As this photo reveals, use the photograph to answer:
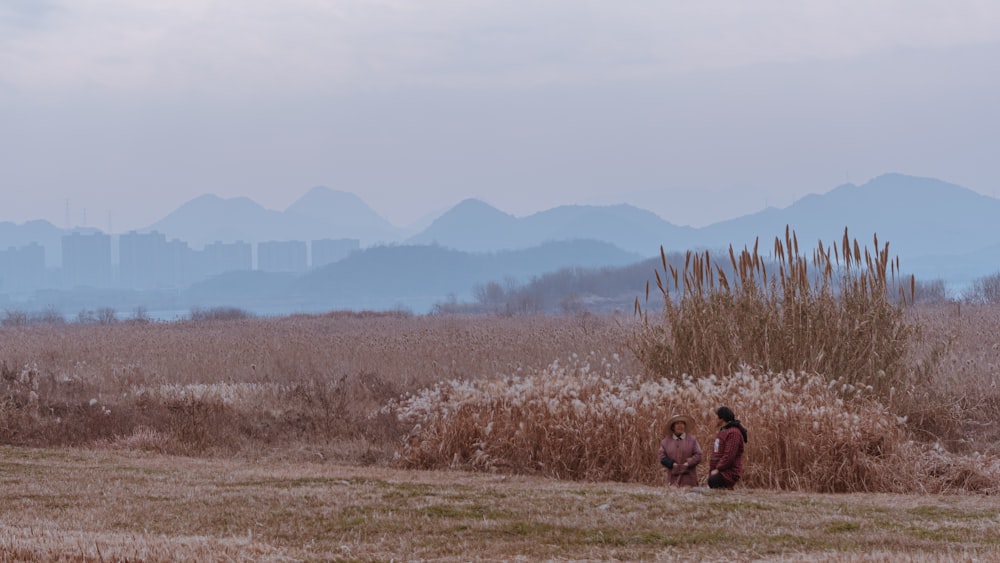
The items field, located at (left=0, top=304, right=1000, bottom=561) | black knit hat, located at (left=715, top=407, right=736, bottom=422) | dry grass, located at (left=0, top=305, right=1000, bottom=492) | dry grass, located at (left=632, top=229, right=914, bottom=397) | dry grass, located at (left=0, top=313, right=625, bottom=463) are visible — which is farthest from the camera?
dry grass, located at (left=0, top=313, right=625, bottom=463)

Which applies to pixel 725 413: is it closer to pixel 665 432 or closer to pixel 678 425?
pixel 678 425

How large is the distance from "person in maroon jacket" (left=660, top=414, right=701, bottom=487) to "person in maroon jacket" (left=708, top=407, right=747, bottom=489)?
0.18 m

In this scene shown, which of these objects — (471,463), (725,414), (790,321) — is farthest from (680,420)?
(790,321)

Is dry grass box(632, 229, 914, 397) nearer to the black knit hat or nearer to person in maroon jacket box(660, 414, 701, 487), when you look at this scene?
person in maroon jacket box(660, 414, 701, 487)

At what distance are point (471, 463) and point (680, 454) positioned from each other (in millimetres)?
3205

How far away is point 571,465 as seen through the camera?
1295 cm

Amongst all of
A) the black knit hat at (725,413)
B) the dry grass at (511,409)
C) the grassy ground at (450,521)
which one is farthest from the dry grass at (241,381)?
the black knit hat at (725,413)

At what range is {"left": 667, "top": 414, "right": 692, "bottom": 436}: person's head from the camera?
11.0 meters

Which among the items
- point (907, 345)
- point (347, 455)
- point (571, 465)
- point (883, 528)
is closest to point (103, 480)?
point (347, 455)

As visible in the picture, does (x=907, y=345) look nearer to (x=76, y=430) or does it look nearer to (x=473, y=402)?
(x=473, y=402)

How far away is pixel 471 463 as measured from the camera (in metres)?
13.4

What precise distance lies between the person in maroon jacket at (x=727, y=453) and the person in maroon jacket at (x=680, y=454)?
7.0 inches

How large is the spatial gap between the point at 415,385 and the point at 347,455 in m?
3.96

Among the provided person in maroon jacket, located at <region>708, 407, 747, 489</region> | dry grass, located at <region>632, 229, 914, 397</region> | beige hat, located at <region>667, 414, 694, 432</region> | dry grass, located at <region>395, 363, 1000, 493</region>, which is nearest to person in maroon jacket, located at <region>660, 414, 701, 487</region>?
beige hat, located at <region>667, 414, 694, 432</region>
